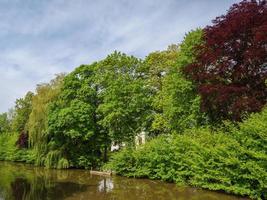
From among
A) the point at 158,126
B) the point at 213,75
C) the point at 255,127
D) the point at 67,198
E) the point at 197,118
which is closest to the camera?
the point at 255,127

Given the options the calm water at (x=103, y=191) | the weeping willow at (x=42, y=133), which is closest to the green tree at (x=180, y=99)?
the calm water at (x=103, y=191)

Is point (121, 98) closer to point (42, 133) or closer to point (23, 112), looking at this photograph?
point (42, 133)

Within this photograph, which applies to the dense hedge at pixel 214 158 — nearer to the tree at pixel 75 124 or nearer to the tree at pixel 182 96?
the tree at pixel 182 96

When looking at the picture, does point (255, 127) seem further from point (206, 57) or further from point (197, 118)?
point (197, 118)

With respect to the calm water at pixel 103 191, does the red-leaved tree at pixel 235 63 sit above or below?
above

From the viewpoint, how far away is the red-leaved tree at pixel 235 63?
1544cm

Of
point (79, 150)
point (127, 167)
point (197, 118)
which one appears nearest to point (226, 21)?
point (197, 118)

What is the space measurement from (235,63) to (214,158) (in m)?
5.11

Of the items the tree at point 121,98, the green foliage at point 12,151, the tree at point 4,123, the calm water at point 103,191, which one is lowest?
the calm water at point 103,191

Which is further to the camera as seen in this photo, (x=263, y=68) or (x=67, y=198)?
(x=263, y=68)

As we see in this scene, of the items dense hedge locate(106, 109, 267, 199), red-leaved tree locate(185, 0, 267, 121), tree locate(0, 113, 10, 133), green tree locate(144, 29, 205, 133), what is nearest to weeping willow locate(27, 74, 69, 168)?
dense hedge locate(106, 109, 267, 199)

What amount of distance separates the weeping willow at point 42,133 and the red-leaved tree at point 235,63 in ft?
53.5

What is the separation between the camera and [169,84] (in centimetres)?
2200

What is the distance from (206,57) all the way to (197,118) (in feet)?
13.9
